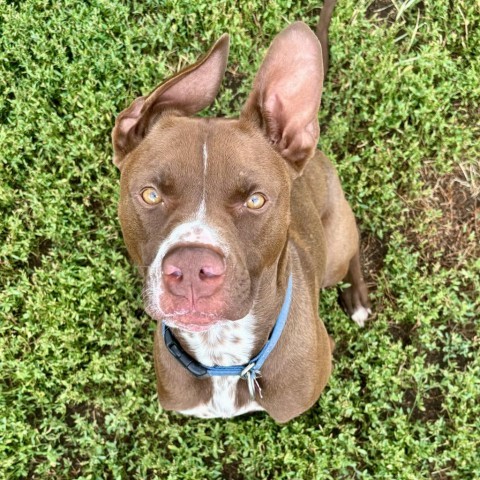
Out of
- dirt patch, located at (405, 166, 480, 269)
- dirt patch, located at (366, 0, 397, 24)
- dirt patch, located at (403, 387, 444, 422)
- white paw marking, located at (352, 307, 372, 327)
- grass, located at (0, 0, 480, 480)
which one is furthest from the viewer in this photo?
dirt patch, located at (366, 0, 397, 24)

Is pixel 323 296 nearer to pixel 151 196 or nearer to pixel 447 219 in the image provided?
pixel 447 219

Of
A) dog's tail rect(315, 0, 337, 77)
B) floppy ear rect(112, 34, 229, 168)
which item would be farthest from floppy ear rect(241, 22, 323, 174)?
dog's tail rect(315, 0, 337, 77)

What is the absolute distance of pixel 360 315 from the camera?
5.14 m

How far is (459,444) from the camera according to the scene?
4.83m

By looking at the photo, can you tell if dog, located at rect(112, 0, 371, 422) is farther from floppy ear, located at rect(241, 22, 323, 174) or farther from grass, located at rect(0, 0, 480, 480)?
grass, located at rect(0, 0, 480, 480)

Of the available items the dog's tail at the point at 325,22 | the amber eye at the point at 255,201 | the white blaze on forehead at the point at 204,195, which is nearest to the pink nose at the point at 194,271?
the white blaze on forehead at the point at 204,195

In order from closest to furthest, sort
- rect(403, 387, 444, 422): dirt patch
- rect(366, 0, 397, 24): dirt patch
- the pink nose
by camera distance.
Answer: the pink nose, rect(403, 387, 444, 422): dirt patch, rect(366, 0, 397, 24): dirt patch

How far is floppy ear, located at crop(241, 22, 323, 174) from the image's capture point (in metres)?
2.99

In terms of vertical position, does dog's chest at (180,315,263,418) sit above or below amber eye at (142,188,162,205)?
below

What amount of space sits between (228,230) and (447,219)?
303 centimetres

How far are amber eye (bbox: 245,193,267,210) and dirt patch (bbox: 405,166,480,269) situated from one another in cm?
259

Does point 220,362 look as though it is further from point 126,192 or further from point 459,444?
point 459,444

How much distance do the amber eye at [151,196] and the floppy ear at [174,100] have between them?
454 millimetres

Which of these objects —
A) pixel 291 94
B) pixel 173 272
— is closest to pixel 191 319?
pixel 173 272
